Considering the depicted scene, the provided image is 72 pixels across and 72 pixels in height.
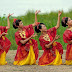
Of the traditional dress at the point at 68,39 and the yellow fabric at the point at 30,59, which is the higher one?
Result: the traditional dress at the point at 68,39

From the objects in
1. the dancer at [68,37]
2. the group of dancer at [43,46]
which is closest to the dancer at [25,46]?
the group of dancer at [43,46]

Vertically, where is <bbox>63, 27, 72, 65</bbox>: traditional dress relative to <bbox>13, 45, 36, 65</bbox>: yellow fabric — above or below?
above

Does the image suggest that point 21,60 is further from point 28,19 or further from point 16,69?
Answer: point 28,19

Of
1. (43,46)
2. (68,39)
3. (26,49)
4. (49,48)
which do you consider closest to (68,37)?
(68,39)

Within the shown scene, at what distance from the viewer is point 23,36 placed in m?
8.05

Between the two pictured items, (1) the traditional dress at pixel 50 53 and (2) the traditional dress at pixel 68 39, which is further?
(1) the traditional dress at pixel 50 53

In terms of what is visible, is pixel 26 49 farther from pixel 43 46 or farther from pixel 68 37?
pixel 68 37

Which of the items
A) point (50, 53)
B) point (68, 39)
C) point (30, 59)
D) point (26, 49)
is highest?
point (68, 39)

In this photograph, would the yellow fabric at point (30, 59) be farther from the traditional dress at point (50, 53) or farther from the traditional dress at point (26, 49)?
the traditional dress at point (50, 53)

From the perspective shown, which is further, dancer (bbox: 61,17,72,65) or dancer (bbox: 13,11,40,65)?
dancer (bbox: 13,11,40,65)

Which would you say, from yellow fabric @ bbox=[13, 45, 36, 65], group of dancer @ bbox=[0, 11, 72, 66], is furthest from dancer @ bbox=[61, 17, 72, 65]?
yellow fabric @ bbox=[13, 45, 36, 65]

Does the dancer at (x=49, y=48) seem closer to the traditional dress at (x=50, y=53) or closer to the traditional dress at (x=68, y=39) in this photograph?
the traditional dress at (x=50, y=53)

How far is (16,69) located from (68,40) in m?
1.76

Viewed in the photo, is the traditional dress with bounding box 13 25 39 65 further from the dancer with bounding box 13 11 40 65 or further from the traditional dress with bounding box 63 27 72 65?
the traditional dress with bounding box 63 27 72 65
